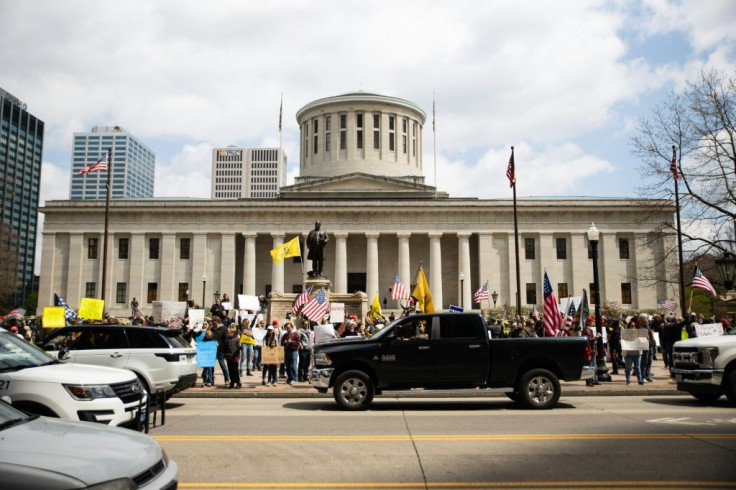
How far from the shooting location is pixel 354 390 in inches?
534

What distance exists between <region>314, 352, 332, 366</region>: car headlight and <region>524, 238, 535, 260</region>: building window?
51.0 metres

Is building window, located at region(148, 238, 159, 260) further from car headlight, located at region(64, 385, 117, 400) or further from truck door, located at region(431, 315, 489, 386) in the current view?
car headlight, located at region(64, 385, 117, 400)

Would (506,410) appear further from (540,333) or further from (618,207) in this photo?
(618,207)

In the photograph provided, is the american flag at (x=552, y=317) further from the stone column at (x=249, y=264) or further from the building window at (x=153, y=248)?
the building window at (x=153, y=248)

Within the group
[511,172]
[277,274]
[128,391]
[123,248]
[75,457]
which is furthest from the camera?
[123,248]

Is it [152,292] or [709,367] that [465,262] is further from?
[709,367]

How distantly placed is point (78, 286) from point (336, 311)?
4236 cm

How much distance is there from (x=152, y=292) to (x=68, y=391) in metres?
56.5

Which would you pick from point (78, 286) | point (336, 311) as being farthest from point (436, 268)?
point (78, 286)

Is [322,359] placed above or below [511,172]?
below

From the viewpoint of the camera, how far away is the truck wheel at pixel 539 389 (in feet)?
44.3

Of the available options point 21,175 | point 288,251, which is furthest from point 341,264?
point 21,175

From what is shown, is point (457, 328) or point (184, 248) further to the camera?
point (184, 248)

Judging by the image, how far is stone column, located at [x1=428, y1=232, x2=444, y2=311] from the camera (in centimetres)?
5985
